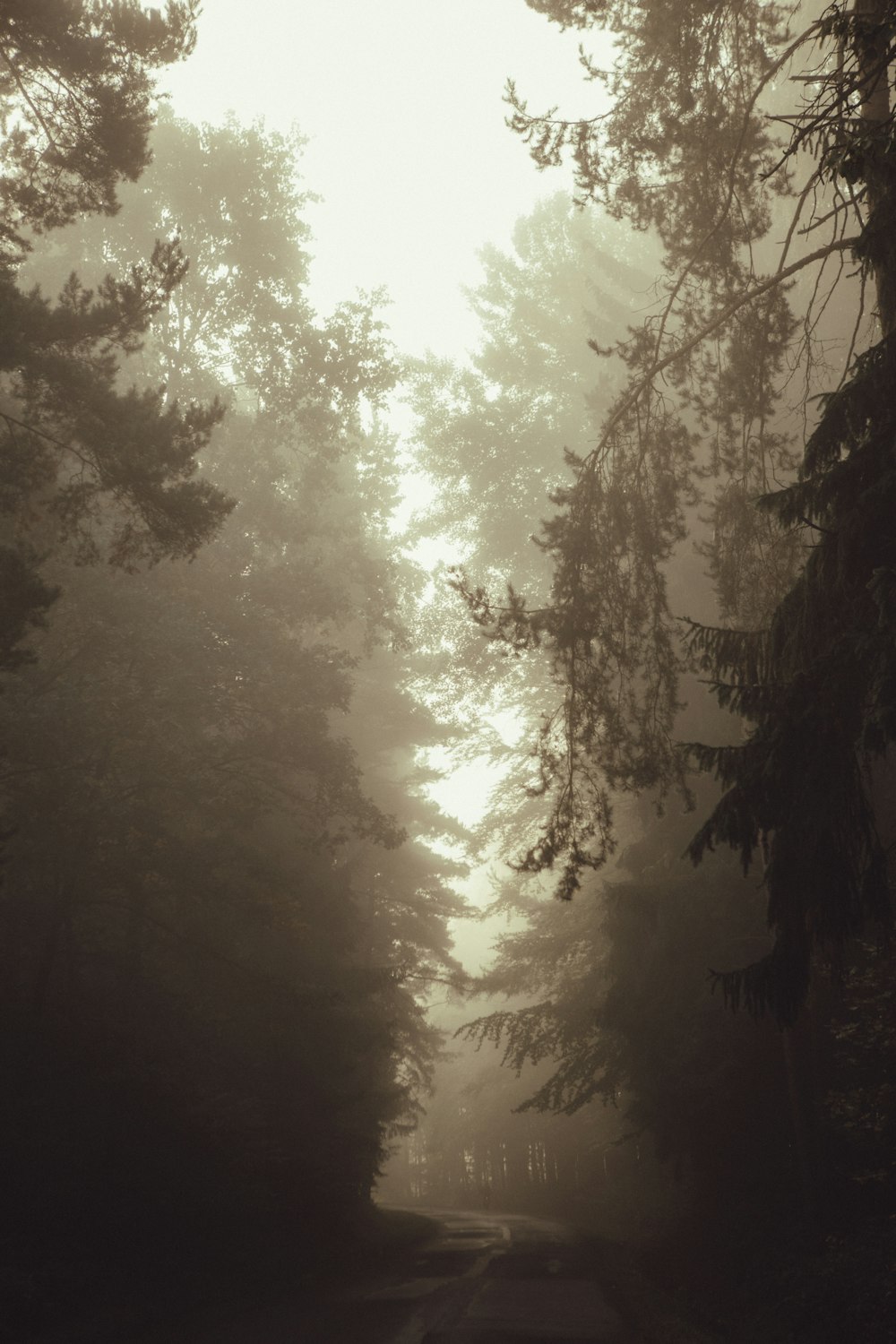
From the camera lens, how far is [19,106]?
9.77m

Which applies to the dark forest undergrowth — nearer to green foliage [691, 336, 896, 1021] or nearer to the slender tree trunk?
green foliage [691, 336, 896, 1021]

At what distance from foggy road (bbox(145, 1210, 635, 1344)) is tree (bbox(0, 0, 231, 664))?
25.4 feet

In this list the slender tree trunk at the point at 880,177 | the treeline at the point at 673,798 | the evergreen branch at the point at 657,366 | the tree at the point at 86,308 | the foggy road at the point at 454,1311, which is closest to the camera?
the slender tree trunk at the point at 880,177

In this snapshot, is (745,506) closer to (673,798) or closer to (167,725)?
(167,725)

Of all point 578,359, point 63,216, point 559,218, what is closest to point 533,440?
point 578,359

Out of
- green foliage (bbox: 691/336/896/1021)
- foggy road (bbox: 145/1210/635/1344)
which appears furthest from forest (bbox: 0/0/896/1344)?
foggy road (bbox: 145/1210/635/1344)

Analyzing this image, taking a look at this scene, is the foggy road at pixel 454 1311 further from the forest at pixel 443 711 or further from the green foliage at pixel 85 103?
the green foliage at pixel 85 103

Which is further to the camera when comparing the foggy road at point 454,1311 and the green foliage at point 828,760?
the foggy road at point 454,1311

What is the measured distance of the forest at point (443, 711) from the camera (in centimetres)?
638

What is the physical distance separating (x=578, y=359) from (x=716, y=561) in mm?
24409

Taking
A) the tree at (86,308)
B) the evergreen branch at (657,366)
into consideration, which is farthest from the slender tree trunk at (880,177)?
the tree at (86,308)

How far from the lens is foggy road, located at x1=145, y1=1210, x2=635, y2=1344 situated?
9.30 meters

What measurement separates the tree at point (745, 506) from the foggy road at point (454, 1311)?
5.07m

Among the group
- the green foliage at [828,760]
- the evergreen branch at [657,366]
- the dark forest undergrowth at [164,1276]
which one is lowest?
the dark forest undergrowth at [164,1276]
